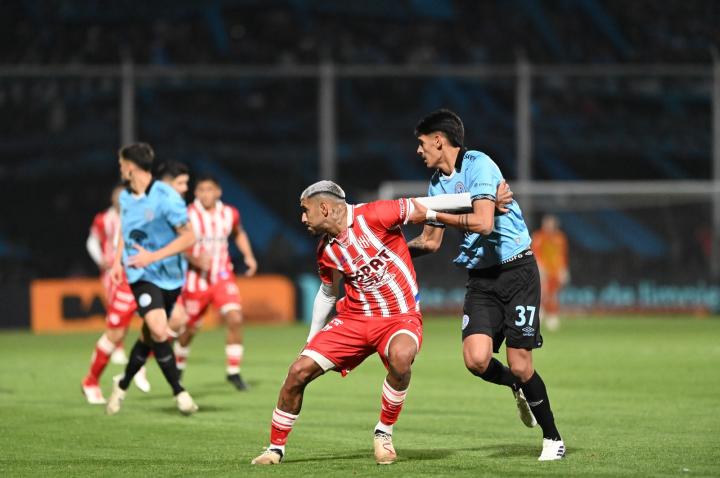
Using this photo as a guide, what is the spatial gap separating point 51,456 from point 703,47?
95.0 feet

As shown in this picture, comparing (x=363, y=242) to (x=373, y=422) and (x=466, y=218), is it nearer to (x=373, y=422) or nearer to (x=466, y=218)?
(x=466, y=218)

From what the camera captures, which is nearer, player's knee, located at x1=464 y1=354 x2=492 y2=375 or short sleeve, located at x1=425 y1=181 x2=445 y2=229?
short sleeve, located at x1=425 y1=181 x2=445 y2=229

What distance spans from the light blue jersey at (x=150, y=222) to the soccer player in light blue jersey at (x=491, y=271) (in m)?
3.04

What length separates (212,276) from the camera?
523 inches

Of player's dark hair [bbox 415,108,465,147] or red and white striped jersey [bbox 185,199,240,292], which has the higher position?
player's dark hair [bbox 415,108,465,147]

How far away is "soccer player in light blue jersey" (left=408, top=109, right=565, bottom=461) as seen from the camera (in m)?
8.07

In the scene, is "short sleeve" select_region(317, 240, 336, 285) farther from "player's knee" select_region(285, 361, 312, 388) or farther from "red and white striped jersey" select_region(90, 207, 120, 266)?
"red and white striped jersey" select_region(90, 207, 120, 266)

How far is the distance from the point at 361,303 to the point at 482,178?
1082mm

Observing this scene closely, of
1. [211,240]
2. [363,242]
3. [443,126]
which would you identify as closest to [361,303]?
[363,242]

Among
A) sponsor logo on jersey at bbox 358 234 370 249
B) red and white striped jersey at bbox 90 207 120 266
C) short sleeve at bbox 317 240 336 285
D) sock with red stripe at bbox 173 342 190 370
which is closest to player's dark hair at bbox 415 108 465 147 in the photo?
sponsor logo on jersey at bbox 358 234 370 249

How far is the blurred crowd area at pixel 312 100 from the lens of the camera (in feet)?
98.5

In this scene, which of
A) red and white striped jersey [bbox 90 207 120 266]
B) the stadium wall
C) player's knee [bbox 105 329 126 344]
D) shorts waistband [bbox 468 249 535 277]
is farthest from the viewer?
the stadium wall

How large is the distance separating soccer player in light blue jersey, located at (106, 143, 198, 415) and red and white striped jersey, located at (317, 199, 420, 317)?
2.92 m

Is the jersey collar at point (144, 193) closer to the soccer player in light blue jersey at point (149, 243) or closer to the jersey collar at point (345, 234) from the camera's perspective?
A: the soccer player in light blue jersey at point (149, 243)
